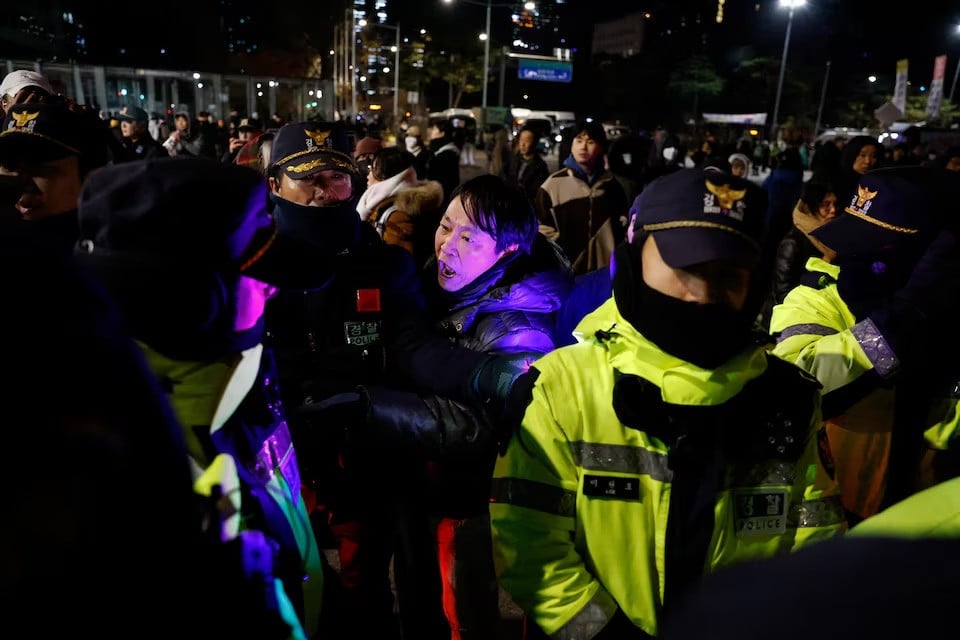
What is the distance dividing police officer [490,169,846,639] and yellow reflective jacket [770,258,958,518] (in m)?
0.50

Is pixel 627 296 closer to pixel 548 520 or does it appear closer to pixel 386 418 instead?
pixel 548 520

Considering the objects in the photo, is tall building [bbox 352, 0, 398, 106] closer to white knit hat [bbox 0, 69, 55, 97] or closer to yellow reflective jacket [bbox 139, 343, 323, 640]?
white knit hat [bbox 0, 69, 55, 97]

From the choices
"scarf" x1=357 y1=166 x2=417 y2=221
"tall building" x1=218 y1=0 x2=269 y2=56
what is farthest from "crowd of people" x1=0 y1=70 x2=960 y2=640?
"tall building" x1=218 y1=0 x2=269 y2=56

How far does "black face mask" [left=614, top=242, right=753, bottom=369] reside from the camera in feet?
5.37

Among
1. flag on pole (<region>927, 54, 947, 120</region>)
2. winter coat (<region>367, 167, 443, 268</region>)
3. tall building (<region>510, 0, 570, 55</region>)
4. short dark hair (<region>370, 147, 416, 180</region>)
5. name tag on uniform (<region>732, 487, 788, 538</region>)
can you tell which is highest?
tall building (<region>510, 0, 570, 55</region>)

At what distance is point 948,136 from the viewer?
2172cm

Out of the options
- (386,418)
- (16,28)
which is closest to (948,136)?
(386,418)

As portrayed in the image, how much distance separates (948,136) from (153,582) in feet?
88.4

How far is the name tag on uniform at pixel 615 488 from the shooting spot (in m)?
1.70

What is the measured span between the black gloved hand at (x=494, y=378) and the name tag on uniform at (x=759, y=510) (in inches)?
28.6

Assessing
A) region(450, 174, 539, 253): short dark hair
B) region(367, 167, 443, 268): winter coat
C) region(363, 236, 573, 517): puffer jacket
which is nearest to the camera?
region(363, 236, 573, 517): puffer jacket

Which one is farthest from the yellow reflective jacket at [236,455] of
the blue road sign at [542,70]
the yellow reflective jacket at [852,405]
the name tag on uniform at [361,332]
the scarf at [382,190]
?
the blue road sign at [542,70]

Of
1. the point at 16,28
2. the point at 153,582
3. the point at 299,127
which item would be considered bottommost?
the point at 153,582

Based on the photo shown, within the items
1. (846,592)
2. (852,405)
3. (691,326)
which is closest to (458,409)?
(691,326)
